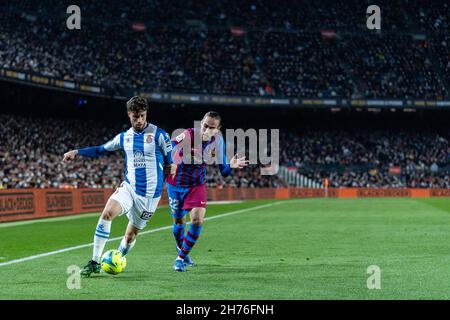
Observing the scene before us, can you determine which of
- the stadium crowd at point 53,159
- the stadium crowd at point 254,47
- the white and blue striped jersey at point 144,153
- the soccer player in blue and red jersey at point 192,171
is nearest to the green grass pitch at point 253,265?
the soccer player in blue and red jersey at point 192,171

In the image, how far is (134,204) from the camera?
388 inches

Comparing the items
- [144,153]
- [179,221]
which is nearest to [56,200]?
[179,221]

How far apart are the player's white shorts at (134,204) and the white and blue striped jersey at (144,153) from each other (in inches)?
2.7

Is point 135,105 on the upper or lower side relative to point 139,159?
upper

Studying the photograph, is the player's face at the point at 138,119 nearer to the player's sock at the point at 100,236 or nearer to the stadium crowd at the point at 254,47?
the player's sock at the point at 100,236

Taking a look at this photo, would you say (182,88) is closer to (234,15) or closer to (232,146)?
(232,146)


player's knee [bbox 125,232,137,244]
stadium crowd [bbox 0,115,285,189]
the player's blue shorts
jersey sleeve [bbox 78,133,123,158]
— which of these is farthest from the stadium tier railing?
jersey sleeve [bbox 78,133,123,158]

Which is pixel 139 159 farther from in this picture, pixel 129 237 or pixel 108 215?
pixel 129 237

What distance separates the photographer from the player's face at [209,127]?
10.3 metres

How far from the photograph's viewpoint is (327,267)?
35.1ft

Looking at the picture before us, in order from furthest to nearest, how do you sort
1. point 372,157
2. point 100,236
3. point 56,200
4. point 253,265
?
point 372,157, point 56,200, point 253,265, point 100,236

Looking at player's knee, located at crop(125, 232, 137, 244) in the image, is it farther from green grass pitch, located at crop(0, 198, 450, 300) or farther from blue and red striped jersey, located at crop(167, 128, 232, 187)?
blue and red striped jersey, located at crop(167, 128, 232, 187)

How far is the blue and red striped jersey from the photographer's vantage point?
10.7m

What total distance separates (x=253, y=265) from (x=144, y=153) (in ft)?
9.02
